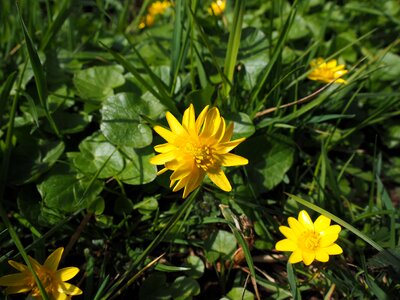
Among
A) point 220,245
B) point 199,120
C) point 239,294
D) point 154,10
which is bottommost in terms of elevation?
point 239,294

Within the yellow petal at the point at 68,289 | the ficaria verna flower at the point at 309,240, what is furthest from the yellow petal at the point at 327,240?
the yellow petal at the point at 68,289

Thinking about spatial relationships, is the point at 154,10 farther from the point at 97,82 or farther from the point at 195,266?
the point at 195,266

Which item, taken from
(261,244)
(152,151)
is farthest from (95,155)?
(261,244)

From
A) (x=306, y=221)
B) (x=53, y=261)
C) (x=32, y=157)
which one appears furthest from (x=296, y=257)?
(x=32, y=157)

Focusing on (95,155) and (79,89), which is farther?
(79,89)

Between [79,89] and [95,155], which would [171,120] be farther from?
[79,89]

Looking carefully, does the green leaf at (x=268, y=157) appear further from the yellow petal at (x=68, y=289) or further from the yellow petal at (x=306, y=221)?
the yellow petal at (x=68, y=289)
